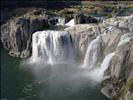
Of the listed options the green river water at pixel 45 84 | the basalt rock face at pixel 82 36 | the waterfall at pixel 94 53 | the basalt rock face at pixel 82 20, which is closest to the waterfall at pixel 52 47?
the basalt rock face at pixel 82 36

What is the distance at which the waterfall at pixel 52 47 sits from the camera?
44.1 meters

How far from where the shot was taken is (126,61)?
3381 cm

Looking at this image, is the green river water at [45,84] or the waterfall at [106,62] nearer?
the green river water at [45,84]

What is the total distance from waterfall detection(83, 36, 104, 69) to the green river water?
2.04m

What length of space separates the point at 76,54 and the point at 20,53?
9.09 m

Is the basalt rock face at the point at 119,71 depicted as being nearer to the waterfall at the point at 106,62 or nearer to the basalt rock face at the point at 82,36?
the waterfall at the point at 106,62

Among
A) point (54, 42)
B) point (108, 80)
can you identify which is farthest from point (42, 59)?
point (108, 80)

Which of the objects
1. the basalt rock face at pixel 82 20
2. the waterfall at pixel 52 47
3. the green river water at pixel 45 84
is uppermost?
the basalt rock face at pixel 82 20

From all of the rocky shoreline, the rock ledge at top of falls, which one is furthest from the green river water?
the rocky shoreline

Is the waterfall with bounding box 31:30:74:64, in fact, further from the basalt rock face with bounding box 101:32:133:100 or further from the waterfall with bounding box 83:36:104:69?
the basalt rock face with bounding box 101:32:133:100

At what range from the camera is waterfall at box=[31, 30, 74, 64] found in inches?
1735

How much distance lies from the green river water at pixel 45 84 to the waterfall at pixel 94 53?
6.71 ft

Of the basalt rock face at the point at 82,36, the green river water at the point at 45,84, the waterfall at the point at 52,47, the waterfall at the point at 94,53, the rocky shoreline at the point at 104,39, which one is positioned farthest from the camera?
the waterfall at the point at 52,47

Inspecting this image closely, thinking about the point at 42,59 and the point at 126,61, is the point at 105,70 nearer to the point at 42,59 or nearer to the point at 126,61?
the point at 126,61
